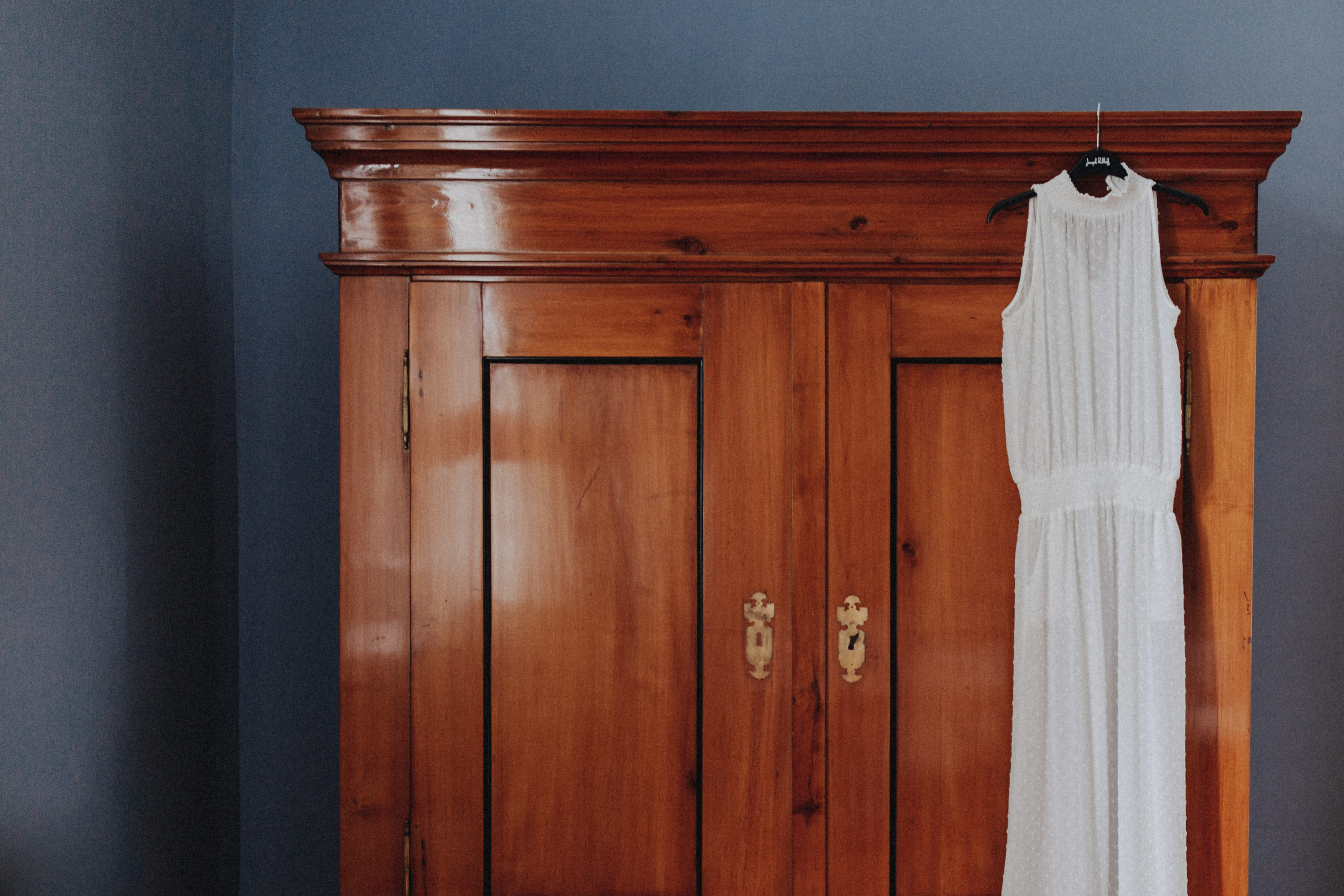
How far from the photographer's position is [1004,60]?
181 cm

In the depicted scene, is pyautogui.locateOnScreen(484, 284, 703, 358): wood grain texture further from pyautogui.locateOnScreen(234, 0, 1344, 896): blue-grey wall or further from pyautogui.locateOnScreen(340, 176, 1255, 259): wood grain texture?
pyautogui.locateOnScreen(234, 0, 1344, 896): blue-grey wall

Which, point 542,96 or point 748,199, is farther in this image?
point 542,96

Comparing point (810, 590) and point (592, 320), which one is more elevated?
point (592, 320)

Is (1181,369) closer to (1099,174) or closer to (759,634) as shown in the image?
(1099,174)

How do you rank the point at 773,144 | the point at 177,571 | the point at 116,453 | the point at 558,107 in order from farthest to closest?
1. the point at 558,107
2. the point at 177,571
3. the point at 116,453
4. the point at 773,144

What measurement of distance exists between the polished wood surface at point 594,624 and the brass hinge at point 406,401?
12 centimetres

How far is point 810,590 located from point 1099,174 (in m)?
0.76

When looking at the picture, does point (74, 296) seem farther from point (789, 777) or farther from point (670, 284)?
point (789, 777)

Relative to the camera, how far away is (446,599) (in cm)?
122

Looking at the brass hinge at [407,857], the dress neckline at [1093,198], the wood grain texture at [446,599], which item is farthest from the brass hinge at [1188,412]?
the brass hinge at [407,857]

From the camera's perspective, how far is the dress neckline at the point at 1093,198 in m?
1.21

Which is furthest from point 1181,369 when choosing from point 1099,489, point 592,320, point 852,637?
point 592,320

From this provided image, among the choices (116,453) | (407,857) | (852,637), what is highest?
(116,453)

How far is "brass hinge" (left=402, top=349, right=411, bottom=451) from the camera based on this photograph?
1.21 m
